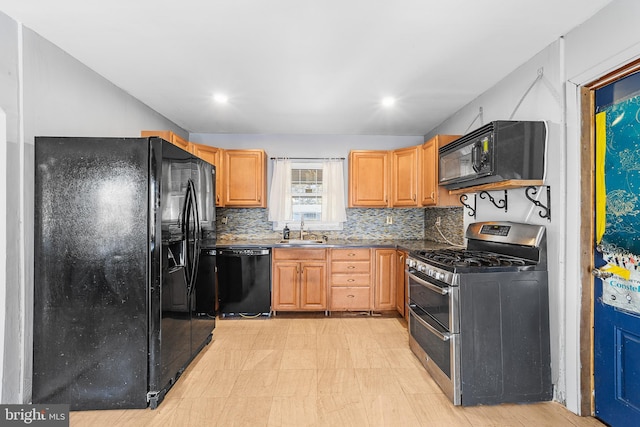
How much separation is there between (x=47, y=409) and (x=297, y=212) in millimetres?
3059

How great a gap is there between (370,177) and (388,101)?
118 centimetres

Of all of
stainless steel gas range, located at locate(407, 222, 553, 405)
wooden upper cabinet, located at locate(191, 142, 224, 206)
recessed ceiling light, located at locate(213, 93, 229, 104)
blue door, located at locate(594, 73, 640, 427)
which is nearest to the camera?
blue door, located at locate(594, 73, 640, 427)

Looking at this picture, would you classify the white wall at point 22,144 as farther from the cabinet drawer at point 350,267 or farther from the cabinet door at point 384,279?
the cabinet door at point 384,279

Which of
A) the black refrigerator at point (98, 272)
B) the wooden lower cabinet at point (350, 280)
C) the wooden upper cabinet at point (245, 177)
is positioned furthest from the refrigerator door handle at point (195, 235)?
the wooden lower cabinet at point (350, 280)

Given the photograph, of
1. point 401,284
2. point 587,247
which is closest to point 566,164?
point 587,247

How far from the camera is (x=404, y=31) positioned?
1.89 metres

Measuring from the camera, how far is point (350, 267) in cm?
369

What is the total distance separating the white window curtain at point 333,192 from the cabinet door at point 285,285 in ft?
3.02

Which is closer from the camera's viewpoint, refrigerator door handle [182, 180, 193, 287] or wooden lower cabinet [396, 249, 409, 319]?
refrigerator door handle [182, 180, 193, 287]

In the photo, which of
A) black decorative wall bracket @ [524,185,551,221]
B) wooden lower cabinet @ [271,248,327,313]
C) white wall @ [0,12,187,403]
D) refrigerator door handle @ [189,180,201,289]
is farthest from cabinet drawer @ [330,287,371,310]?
white wall @ [0,12,187,403]

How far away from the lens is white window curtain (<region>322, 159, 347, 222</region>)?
421 cm

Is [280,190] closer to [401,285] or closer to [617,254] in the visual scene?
[401,285]

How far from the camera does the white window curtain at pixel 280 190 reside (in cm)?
420

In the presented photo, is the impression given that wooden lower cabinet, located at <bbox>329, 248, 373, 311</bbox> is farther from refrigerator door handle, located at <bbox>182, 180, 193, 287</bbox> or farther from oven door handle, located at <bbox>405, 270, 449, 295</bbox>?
refrigerator door handle, located at <bbox>182, 180, 193, 287</bbox>
